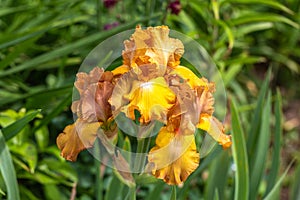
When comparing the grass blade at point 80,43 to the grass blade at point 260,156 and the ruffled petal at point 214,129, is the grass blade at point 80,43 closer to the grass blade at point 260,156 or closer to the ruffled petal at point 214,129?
the grass blade at point 260,156

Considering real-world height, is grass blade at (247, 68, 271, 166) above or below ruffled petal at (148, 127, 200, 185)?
below

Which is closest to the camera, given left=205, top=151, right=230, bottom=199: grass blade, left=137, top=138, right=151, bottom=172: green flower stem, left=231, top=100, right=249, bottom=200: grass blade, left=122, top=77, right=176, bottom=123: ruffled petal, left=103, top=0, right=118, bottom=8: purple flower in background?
left=122, top=77, right=176, bottom=123: ruffled petal

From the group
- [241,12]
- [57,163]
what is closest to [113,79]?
[57,163]

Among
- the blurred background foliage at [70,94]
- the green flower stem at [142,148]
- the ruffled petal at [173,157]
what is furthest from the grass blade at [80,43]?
the ruffled petal at [173,157]

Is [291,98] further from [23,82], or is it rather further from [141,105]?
[141,105]

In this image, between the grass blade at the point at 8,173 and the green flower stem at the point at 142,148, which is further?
the grass blade at the point at 8,173

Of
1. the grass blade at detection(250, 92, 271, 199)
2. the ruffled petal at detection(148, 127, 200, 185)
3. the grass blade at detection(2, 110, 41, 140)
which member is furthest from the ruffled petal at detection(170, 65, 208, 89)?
the grass blade at detection(250, 92, 271, 199)

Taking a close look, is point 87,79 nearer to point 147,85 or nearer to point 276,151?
point 147,85

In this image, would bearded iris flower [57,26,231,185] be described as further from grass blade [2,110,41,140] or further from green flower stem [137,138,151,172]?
grass blade [2,110,41,140]
